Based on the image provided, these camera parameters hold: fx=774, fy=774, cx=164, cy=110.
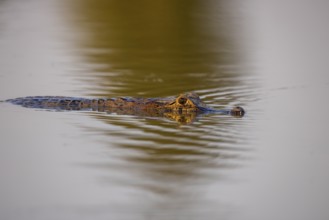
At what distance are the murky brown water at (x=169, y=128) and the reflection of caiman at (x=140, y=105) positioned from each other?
26cm

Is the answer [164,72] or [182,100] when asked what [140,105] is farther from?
[164,72]

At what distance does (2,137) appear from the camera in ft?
30.2

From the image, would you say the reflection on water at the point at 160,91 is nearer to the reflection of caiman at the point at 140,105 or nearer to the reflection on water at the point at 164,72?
the reflection on water at the point at 164,72

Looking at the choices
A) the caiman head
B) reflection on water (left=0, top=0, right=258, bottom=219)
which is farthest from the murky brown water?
the caiman head

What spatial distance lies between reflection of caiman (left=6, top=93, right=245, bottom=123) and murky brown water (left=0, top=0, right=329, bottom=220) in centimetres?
26

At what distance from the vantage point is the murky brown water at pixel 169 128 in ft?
21.9

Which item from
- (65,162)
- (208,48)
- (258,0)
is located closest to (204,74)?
(208,48)

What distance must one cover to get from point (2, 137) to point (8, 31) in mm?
10709

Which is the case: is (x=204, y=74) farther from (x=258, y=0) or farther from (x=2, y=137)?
(x=258, y=0)

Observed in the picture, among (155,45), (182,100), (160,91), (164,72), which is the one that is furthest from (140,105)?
(155,45)

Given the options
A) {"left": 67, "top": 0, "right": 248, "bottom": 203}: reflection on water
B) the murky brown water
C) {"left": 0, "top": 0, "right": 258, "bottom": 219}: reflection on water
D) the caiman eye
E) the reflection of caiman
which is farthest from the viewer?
the caiman eye

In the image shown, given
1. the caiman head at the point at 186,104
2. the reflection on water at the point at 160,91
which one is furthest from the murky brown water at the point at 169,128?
the caiman head at the point at 186,104

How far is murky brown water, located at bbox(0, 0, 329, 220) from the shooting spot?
21.9 ft

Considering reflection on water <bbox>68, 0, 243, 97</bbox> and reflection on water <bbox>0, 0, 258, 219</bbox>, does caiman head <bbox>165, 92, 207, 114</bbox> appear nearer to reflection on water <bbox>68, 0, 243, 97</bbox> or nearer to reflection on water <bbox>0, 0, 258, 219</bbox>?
reflection on water <bbox>0, 0, 258, 219</bbox>
